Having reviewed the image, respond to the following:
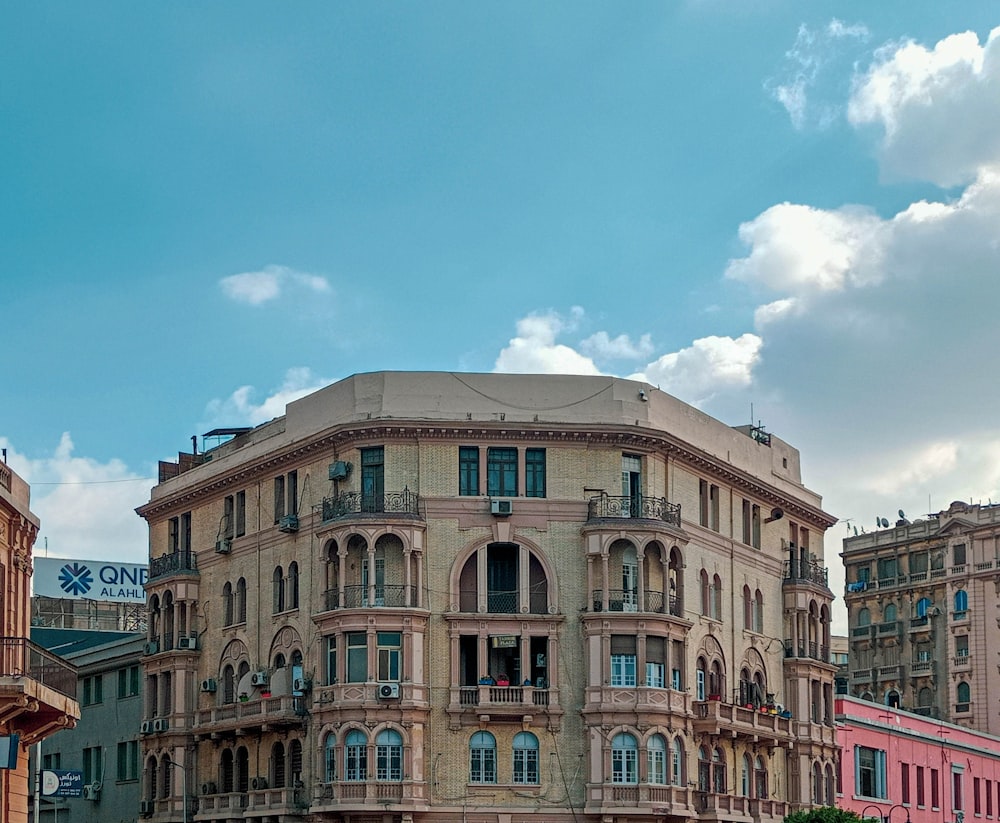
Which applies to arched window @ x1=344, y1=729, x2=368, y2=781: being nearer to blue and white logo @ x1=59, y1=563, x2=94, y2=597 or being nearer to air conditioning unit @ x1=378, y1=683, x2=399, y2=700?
air conditioning unit @ x1=378, y1=683, x2=399, y2=700

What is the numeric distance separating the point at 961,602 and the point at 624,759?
49891 millimetres

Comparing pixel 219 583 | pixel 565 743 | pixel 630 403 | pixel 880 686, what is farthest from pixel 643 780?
pixel 880 686

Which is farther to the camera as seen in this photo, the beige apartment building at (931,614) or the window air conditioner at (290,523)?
the beige apartment building at (931,614)

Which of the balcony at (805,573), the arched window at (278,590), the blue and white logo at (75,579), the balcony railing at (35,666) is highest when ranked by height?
the blue and white logo at (75,579)

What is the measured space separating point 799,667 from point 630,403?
16888 millimetres

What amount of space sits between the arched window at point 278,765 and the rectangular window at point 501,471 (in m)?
13.5

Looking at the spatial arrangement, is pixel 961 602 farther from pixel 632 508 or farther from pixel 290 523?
pixel 290 523

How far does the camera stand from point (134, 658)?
90000 millimetres

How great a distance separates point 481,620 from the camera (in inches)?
2832

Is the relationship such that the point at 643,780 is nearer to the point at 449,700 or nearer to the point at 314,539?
the point at 449,700

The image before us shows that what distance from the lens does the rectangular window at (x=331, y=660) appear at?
7188 centimetres

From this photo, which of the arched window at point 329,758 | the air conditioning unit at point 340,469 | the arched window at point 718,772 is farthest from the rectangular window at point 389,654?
the arched window at point 718,772

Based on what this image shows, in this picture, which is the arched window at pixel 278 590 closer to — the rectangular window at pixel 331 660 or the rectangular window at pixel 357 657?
the rectangular window at pixel 331 660

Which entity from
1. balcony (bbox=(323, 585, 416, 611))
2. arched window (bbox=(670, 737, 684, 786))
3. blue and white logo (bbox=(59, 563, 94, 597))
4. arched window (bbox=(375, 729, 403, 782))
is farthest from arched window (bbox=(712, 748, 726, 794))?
blue and white logo (bbox=(59, 563, 94, 597))
